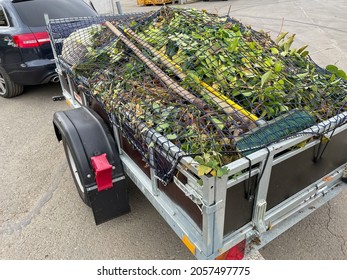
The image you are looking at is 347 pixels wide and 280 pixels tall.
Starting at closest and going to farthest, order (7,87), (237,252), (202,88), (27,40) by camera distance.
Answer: (237,252), (202,88), (27,40), (7,87)

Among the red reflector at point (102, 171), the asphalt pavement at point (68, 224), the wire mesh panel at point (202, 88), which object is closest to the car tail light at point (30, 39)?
the asphalt pavement at point (68, 224)

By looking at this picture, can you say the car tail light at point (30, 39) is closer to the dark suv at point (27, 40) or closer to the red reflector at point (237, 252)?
the dark suv at point (27, 40)

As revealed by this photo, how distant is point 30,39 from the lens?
4586 millimetres

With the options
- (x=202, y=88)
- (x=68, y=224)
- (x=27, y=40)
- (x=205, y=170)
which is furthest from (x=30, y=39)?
(x=205, y=170)

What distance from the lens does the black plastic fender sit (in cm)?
229

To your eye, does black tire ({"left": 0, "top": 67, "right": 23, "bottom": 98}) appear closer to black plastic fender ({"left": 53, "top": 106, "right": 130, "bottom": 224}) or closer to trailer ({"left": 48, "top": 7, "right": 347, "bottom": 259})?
trailer ({"left": 48, "top": 7, "right": 347, "bottom": 259})

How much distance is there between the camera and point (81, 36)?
132 inches

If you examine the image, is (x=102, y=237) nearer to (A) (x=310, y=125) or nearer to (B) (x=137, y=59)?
(B) (x=137, y=59)

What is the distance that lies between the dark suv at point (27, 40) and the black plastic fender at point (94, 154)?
271 cm

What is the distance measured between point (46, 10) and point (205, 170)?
470 cm

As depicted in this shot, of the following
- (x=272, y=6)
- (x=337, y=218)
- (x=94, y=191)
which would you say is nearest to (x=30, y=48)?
(x=94, y=191)

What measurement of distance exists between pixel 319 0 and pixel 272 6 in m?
4.38

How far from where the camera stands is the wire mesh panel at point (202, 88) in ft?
5.58

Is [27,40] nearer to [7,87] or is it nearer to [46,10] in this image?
[46,10]
